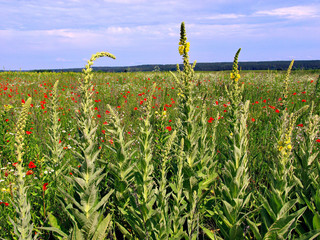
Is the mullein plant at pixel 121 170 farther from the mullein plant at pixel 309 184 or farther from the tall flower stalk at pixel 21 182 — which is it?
the mullein plant at pixel 309 184

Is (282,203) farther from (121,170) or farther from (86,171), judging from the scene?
(86,171)

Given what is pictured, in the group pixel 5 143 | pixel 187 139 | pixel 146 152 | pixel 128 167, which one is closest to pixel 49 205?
pixel 128 167

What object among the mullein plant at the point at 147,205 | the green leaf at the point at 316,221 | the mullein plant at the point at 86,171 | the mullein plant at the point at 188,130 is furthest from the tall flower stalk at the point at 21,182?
the green leaf at the point at 316,221

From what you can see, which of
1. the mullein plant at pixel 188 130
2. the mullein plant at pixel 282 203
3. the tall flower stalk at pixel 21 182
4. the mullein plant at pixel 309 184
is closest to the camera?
the tall flower stalk at pixel 21 182

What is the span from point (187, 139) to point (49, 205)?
176cm

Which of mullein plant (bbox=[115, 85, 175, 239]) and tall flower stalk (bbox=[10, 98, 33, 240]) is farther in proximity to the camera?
mullein plant (bbox=[115, 85, 175, 239])

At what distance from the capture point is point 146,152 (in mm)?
2271

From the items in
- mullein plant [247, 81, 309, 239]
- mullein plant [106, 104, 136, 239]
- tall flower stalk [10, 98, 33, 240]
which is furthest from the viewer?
mullein plant [106, 104, 136, 239]

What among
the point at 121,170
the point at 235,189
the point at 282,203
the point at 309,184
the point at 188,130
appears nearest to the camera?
the point at 282,203

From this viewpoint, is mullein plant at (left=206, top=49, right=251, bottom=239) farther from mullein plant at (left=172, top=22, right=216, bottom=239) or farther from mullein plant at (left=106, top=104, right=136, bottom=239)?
mullein plant at (left=106, top=104, right=136, bottom=239)

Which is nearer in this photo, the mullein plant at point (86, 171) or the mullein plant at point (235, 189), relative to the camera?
the mullein plant at point (86, 171)

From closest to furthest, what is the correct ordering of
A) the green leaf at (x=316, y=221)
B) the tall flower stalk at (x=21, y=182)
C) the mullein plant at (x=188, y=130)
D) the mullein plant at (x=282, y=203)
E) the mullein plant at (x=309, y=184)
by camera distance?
the tall flower stalk at (x=21, y=182) < the mullein plant at (x=282, y=203) < the green leaf at (x=316, y=221) < the mullein plant at (x=309, y=184) < the mullein plant at (x=188, y=130)

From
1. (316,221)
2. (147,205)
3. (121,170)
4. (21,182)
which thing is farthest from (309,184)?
(21,182)

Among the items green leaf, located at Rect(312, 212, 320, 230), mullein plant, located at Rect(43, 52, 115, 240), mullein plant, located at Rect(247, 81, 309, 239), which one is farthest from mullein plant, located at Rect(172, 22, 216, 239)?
green leaf, located at Rect(312, 212, 320, 230)
